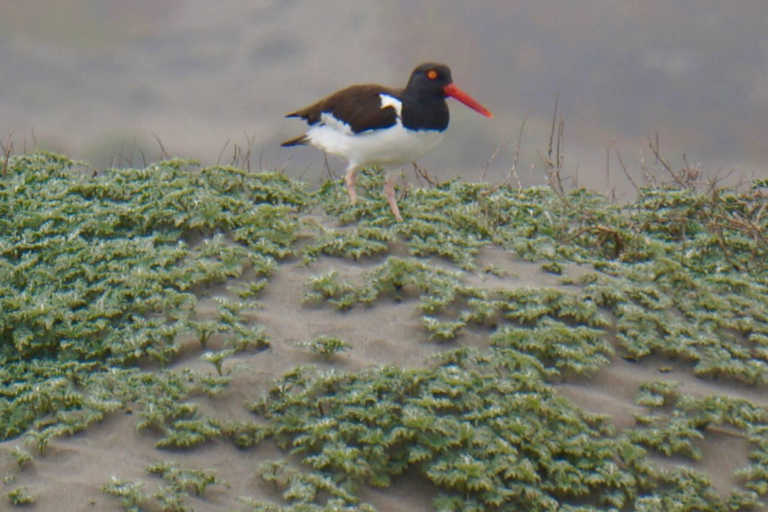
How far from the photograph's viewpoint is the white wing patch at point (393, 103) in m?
8.80

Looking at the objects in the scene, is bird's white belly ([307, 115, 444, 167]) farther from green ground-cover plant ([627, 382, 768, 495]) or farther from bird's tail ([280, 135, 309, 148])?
green ground-cover plant ([627, 382, 768, 495])

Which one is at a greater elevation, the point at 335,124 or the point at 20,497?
the point at 335,124

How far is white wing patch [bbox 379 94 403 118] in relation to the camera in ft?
28.9

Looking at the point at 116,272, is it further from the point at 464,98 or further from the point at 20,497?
the point at 464,98

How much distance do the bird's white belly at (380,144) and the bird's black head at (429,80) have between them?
38 cm

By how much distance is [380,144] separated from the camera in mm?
8820

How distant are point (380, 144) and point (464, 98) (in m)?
A: 1.05

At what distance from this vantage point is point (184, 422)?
18.7 ft

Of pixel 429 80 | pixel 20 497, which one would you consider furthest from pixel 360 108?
pixel 20 497

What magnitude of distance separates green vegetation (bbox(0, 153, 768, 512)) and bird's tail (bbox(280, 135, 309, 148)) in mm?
507

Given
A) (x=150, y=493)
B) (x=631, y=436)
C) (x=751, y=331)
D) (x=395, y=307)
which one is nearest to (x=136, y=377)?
(x=150, y=493)

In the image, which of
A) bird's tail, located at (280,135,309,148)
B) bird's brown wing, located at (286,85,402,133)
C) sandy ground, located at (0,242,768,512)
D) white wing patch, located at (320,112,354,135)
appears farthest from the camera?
bird's tail, located at (280,135,309,148)

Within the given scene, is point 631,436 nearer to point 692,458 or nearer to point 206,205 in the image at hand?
point 692,458

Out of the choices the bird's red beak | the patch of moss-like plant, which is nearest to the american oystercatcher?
the bird's red beak
